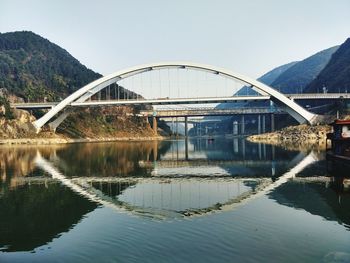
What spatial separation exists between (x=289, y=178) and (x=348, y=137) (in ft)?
49.3

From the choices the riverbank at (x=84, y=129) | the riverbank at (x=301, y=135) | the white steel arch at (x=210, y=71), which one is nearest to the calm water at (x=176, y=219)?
the riverbank at (x=301, y=135)

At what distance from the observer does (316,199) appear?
21734 mm

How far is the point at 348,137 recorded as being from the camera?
137 ft

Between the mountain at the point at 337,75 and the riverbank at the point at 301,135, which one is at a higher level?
the mountain at the point at 337,75

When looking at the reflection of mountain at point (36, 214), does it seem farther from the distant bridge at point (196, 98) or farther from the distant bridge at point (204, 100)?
the distant bridge at point (204, 100)

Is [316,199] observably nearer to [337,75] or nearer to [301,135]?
[301,135]

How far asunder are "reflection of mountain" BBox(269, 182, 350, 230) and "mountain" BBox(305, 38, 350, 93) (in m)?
111

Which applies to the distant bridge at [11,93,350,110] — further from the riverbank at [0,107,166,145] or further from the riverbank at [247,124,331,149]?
the riverbank at [247,124,331,149]

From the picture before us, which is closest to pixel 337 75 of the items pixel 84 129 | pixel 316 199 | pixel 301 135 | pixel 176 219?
pixel 301 135

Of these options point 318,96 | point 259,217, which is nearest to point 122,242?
point 259,217

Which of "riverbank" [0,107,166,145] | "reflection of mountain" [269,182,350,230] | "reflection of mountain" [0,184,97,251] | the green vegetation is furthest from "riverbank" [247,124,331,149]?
"reflection of mountain" [0,184,97,251]

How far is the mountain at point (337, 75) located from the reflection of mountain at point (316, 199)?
363ft

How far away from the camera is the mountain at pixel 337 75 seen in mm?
134750

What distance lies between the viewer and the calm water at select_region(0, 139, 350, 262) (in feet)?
41.8
